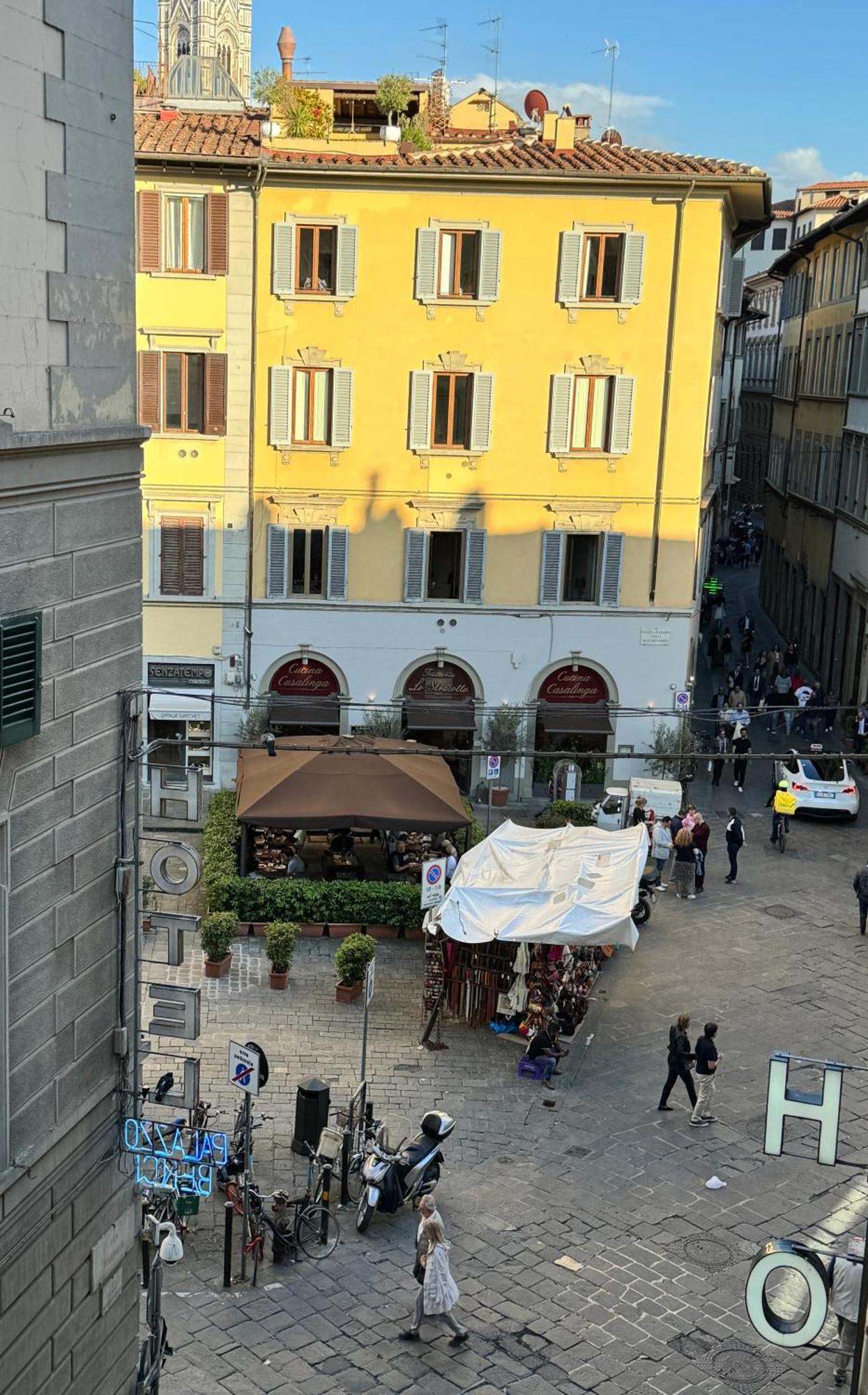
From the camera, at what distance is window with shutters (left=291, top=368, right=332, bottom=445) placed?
106ft

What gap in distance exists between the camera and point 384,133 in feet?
108

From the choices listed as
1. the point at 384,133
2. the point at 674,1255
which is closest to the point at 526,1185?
the point at 674,1255

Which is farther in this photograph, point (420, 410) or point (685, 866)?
point (420, 410)

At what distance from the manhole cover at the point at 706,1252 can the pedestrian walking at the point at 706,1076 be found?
7.95 ft

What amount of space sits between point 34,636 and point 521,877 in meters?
12.7

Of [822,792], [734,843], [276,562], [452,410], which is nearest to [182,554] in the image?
[276,562]

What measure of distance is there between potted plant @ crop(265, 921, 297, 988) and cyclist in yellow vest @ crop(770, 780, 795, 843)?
383 inches

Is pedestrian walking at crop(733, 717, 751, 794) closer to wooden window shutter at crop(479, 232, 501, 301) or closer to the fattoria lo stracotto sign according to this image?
wooden window shutter at crop(479, 232, 501, 301)

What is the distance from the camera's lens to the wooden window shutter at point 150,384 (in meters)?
31.4

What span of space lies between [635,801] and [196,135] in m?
16.8

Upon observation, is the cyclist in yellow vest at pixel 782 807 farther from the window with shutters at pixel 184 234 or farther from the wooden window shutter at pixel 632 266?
the window with shutters at pixel 184 234

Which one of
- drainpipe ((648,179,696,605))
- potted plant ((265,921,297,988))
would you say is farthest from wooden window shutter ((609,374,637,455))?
potted plant ((265,921,297,988))

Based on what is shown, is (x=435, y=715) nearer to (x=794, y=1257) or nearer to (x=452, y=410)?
(x=452, y=410)

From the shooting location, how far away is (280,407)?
1261 inches
